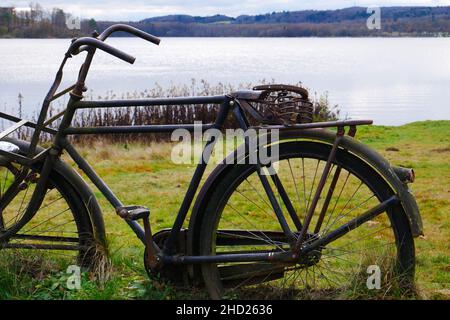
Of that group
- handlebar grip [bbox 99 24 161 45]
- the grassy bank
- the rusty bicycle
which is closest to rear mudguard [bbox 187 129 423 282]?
the rusty bicycle

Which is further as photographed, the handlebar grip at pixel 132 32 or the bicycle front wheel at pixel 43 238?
the bicycle front wheel at pixel 43 238

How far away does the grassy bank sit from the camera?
3768 millimetres

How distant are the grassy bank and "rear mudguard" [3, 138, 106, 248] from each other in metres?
0.23

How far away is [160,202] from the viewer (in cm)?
720

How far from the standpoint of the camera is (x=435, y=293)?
12.7 ft

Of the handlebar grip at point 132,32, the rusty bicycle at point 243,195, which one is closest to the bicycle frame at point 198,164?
the rusty bicycle at point 243,195

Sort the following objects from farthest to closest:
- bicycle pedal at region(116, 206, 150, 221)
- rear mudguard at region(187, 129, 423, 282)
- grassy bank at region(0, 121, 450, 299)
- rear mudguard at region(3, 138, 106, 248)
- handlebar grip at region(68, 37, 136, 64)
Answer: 1. rear mudguard at region(3, 138, 106, 248)
2. grassy bank at region(0, 121, 450, 299)
3. bicycle pedal at region(116, 206, 150, 221)
4. handlebar grip at region(68, 37, 136, 64)
5. rear mudguard at region(187, 129, 423, 282)

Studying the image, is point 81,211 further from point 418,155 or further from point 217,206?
point 418,155

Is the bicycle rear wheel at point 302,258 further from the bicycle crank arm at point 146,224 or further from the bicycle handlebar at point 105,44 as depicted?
the bicycle handlebar at point 105,44

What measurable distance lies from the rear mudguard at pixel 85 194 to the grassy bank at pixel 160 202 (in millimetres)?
231

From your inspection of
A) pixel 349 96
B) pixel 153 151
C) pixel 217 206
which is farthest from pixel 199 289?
pixel 349 96

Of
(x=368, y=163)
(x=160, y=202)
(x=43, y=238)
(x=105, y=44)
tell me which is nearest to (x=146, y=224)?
(x=43, y=238)

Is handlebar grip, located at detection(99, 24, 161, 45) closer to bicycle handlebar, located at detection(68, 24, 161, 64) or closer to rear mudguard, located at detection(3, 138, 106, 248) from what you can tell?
bicycle handlebar, located at detection(68, 24, 161, 64)

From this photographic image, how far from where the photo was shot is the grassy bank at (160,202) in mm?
3768
